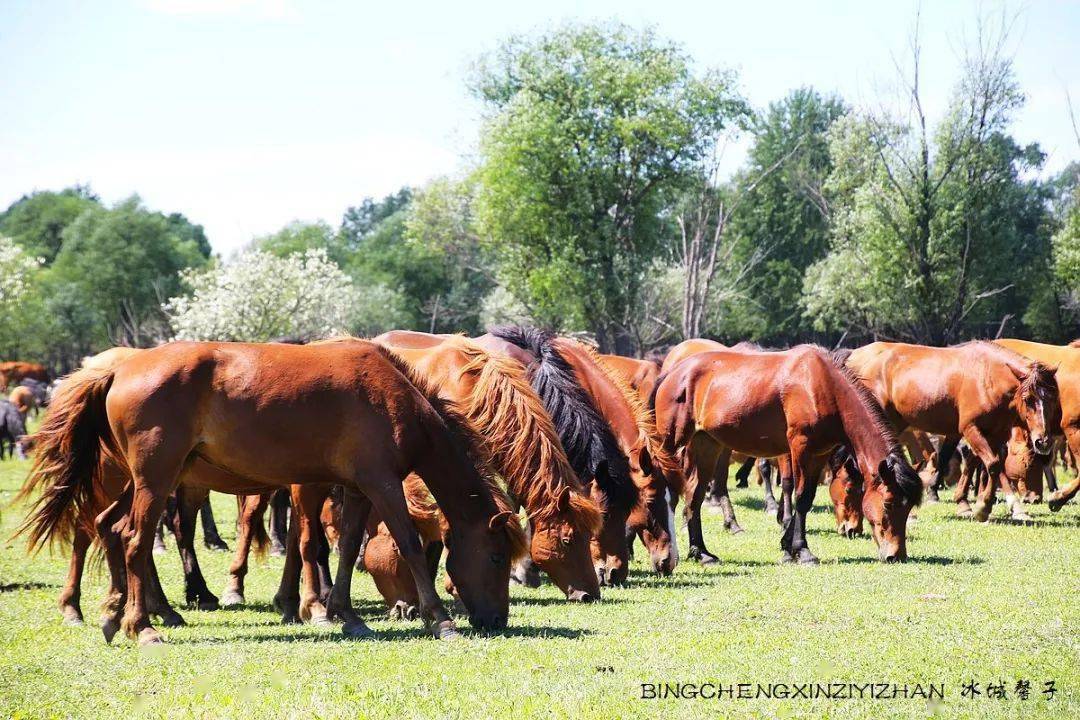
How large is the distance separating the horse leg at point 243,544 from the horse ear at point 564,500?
9.48ft

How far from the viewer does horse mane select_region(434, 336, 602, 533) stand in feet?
28.7

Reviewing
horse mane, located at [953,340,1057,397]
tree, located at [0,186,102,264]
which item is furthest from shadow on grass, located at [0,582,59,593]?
tree, located at [0,186,102,264]

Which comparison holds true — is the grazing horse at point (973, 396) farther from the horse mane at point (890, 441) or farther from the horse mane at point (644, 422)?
the horse mane at point (644, 422)

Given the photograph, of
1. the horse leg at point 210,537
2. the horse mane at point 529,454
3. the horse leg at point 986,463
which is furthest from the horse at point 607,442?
the horse leg at point 986,463

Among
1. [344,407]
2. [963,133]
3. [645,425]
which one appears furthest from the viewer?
[963,133]

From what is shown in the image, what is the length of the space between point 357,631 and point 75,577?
2.60 m

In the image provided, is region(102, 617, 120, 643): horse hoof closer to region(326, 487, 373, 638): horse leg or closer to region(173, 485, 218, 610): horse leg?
region(326, 487, 373, 638): horse leg

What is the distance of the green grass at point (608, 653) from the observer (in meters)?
5.87

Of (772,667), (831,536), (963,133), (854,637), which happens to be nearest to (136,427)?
(772,667)

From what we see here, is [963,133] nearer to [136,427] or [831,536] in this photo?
[831,536]

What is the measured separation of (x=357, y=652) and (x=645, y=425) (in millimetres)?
4740

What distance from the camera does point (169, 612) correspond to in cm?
880

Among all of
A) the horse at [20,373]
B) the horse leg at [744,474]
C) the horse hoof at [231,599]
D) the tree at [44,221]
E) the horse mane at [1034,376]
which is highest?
the tree at [44,221]

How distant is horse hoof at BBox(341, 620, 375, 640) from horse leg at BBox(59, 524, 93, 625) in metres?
2.31
